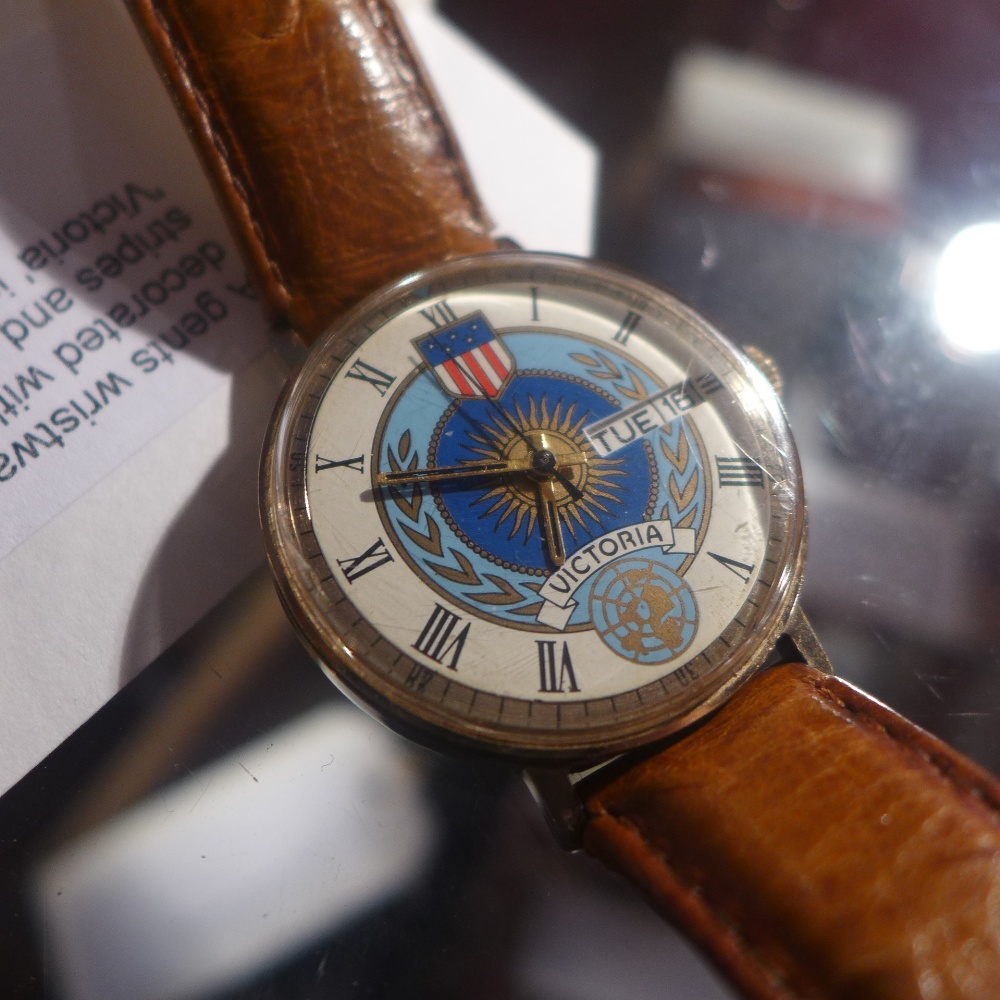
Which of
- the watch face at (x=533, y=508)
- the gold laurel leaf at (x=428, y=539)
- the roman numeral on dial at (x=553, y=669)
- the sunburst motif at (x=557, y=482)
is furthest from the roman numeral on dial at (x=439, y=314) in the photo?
the roman numeral on dial at (x=553, y=669)

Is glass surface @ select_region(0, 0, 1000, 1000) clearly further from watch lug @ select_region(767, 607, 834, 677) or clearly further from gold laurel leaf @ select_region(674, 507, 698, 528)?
gold laurel leaf @ select_region(674, 507, 698, 528)

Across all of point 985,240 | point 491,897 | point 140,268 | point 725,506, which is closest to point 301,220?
point 140,268

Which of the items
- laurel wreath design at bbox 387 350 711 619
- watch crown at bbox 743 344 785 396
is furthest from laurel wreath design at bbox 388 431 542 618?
watch crown at bbox 743 344 785 396

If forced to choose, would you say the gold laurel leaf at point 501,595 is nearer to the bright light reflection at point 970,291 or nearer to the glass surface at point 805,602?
the glass surface at point 805,602

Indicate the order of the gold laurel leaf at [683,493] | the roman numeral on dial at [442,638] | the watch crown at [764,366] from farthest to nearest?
1. the watch crown at [764,366]
2. the gold laurel leaf at [683,493]
3. the roman numeral on dial at [442,638]

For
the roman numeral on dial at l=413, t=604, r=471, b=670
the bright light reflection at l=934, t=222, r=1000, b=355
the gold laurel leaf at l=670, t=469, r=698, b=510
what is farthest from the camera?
the bright light reflection at l=934, t=222, r=1000, b=355

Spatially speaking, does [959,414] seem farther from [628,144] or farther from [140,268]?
[140,268]

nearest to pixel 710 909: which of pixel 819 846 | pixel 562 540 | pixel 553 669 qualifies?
pixel 819 846
